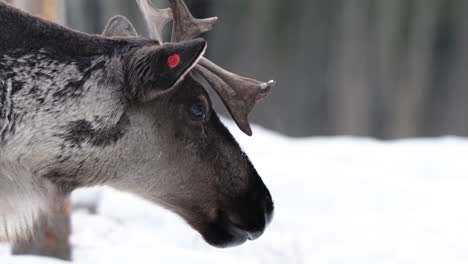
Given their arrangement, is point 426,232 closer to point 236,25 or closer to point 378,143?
point 378,143

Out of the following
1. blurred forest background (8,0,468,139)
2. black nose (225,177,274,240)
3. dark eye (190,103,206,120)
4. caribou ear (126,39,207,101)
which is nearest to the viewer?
caribou ear (126,39,207,101)

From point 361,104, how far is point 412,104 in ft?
1.98

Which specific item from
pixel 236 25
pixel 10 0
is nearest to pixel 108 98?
pixel 10 0

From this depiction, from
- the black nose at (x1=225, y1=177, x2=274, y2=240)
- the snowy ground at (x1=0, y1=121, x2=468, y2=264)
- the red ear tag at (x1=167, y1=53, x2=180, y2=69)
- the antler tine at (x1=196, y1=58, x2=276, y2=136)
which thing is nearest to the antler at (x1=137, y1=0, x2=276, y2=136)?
the antler tine at (x1=196, y1=58, x2=276, y2=136)

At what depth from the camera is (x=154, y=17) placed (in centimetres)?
365

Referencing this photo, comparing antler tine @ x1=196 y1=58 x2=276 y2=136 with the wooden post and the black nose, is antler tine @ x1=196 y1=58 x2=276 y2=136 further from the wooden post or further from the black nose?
the wooden post

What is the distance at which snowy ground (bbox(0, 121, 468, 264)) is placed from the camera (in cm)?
521

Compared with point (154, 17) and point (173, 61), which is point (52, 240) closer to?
point (154, 17)

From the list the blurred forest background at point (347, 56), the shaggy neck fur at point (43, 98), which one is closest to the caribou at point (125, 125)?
the shaggy neck fur at point (43, 98)

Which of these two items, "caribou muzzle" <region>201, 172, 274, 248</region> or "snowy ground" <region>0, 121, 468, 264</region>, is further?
"snowy ground" <region>0, 121, 468, 264</region>

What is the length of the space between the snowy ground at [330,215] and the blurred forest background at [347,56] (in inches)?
83.2

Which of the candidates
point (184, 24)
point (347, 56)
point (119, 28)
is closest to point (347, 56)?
point (347, 56)

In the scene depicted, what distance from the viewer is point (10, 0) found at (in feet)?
17.0

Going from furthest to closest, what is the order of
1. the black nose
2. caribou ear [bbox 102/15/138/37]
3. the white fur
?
1. caribou ear [bbox 102/15/138/37]
2. the black nose
3. the white fur
